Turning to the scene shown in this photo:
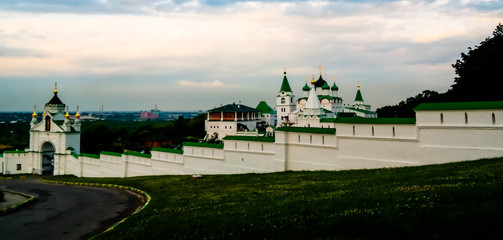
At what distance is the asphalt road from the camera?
1094cm

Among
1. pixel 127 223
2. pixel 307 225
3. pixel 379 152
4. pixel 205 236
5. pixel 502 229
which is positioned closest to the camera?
pixel 502 229

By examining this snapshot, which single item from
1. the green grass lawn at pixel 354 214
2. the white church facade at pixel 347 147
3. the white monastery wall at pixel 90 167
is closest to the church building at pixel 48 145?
the white monastery wall at pixel 90 167

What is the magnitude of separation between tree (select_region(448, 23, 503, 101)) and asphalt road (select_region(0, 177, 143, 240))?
24.9 m

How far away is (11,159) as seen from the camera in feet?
123

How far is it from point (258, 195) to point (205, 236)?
467 centimetres

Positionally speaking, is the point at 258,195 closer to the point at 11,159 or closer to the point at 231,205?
the point at 231,205

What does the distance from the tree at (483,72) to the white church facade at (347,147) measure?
11358 mm

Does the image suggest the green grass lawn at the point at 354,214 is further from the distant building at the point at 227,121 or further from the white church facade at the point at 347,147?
the distant building at the point at 227,121

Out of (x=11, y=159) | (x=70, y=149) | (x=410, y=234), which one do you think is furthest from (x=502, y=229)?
(x=11, y=159)

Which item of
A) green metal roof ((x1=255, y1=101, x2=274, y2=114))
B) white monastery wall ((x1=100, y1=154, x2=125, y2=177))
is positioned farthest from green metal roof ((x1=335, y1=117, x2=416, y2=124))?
green metal roof ((x1=255, y1=101, x2=274, y2=114))

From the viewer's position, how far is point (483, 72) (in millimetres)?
25844

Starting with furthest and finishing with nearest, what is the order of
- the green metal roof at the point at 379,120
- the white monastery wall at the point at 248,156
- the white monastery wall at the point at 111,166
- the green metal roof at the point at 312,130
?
1. the white monastery wall at the point at 111,166
2. the white monastery wall at the point at 248,156
3. the green metal roof at the point at 312,130
4. the green metal roof at the point at 379,120

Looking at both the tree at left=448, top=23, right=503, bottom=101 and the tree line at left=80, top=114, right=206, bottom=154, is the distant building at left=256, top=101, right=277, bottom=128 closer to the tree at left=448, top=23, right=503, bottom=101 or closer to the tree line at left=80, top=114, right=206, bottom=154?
the tree line at left=80, top=114, right=206, bottom=154

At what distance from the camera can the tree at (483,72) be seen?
24438 millimetres
